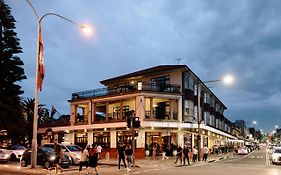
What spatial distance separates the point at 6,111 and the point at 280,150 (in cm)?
2948

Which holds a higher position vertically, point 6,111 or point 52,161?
point 6,111

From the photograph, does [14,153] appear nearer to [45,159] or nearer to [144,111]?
[45,159]

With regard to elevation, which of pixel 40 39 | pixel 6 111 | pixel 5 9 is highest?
pixel 5 9

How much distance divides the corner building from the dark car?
58.1ft

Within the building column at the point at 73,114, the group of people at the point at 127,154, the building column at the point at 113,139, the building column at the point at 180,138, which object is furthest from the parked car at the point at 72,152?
the building column at the point at 73,114

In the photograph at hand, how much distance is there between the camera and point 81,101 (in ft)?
178

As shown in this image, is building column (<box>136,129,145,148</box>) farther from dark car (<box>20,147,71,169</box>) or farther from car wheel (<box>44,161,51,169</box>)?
car wheel (<box>44,161,51,169</box>)

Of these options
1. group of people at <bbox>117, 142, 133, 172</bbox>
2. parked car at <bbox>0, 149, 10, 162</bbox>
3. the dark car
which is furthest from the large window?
group of people at <bbox>117, 142, 133, 172</bbox>

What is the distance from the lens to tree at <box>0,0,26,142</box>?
154 ft

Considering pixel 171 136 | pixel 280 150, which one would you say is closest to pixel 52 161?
pixel 280 150

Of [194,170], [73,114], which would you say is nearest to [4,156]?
[194,170]

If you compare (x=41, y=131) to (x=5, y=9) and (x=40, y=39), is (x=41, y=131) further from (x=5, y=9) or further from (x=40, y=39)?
(x=40, y=39)

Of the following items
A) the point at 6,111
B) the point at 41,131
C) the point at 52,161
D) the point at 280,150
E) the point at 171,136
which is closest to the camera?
the point at 52,161

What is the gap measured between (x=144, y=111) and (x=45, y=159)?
66.2 ft
